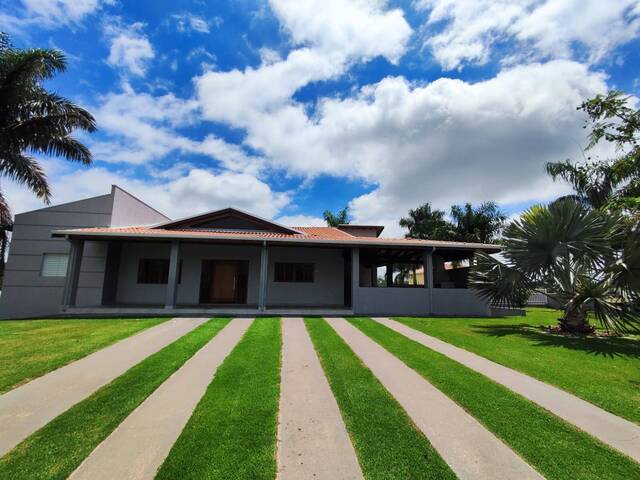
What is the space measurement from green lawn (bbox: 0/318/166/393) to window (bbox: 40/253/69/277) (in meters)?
5.07

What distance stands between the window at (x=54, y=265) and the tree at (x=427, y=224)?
2633 cm

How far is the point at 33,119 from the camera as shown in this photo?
41.0 feet

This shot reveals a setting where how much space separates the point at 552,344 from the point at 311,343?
5696 mm

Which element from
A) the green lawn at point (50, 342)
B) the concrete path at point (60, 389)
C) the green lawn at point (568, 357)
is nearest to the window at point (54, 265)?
the green lawn at point (50, 342)

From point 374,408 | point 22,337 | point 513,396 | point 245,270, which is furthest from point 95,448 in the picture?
point 245,270

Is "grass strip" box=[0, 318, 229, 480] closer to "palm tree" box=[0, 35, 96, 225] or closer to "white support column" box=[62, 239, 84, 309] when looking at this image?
"white support column" box=[62, 239, 84, 309]

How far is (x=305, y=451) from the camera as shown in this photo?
2.66 metres

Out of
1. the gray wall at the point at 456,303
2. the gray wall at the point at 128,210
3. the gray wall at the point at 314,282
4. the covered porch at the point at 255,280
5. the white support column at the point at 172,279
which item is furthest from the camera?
the gray wall at the point at 314,282

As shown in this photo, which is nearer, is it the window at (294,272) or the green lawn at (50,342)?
the green lawn at (50,342)

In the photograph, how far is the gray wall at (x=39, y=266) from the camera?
12.9m

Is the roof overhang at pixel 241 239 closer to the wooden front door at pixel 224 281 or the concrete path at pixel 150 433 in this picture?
the wooden front door at pixel 224 281

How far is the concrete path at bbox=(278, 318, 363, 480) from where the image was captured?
94.8 inches

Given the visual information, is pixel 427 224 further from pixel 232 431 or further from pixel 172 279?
pixel 232 431

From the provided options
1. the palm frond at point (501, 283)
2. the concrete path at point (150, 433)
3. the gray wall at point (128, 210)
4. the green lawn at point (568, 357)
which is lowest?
the concrete path at point (150, 433)
